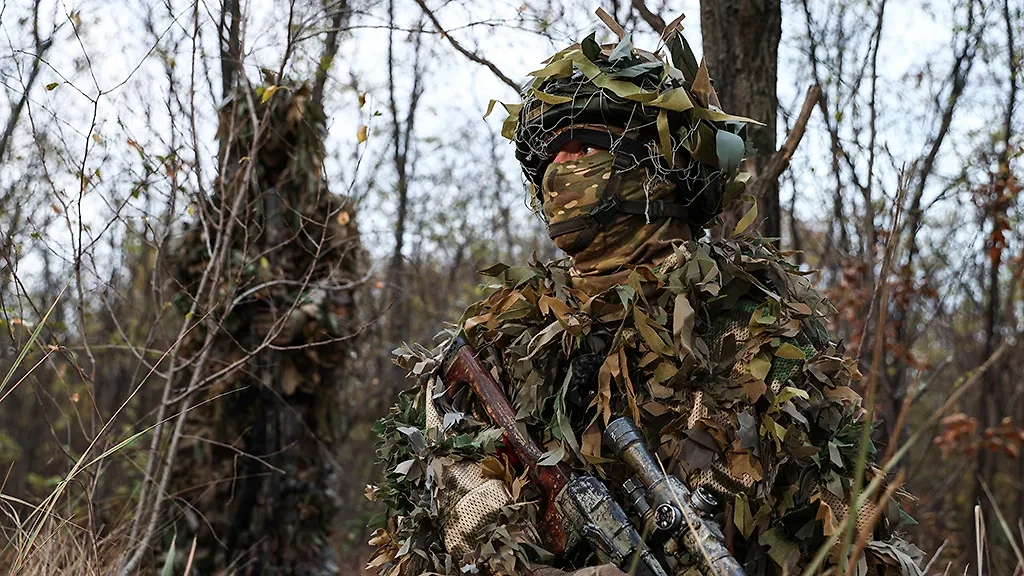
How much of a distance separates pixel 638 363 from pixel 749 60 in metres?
1.75

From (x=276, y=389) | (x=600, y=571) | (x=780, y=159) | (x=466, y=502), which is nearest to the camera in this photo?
(x=600, y=571)

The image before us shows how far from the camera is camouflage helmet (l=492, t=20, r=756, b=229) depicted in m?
2.36

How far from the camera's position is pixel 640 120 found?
2379mm

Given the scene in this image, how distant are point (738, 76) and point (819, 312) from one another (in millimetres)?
1480

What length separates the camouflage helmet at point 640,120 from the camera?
7.73 feet

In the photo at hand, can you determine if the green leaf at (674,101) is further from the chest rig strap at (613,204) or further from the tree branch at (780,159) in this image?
the tree branch at (780,159)

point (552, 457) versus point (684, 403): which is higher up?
point (684, 403)

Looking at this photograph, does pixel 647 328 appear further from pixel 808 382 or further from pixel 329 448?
pixel 329 448

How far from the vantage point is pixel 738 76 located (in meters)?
3.43

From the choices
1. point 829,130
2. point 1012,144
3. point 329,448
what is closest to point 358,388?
point 329,448

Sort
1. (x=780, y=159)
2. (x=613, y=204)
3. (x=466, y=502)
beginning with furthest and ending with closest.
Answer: (x=780, y=159), (x=613, y=204), (x=466, y=502)

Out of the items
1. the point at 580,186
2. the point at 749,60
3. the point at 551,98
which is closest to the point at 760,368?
the point at 580,186

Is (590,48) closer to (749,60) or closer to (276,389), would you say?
(749,60)

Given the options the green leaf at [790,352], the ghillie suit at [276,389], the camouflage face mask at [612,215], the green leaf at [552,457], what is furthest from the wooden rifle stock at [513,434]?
the ghillie suit at [276,389]
